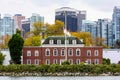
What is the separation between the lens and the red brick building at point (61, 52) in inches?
3533

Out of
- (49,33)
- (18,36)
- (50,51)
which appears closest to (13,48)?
(18,36)

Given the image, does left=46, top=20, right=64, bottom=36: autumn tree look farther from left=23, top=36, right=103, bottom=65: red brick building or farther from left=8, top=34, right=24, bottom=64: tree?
left=8, top=34, right=24, bottom=64: tree

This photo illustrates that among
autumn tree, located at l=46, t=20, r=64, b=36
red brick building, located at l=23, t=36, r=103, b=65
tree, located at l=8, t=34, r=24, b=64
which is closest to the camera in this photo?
tree, located at l=8, t=34, r=24, b=64

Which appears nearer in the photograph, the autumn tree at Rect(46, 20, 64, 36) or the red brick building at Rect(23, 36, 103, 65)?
the red brick building at Rect(23, 36, 103, 65)

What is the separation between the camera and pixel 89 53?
294 feet

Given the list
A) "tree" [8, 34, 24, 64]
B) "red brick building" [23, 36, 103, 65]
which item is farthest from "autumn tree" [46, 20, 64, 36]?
"tree" [8, 34, 24, 64]

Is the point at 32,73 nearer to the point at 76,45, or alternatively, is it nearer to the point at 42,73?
the point at 42,73

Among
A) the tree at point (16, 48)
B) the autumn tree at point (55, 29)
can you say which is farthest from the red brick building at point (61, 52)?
the autumn tree at point (55, 29)

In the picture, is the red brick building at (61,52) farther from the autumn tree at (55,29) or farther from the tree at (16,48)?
the autumn tree at (55,29)

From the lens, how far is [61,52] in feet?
296

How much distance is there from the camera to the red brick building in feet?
294

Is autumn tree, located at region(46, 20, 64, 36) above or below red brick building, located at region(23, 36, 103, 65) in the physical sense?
above

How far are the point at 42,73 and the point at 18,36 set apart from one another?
14970 millimetres

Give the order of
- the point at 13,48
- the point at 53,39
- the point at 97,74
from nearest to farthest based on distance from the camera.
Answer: the point at 97,74, the point at 13,48, the point at 53,39
